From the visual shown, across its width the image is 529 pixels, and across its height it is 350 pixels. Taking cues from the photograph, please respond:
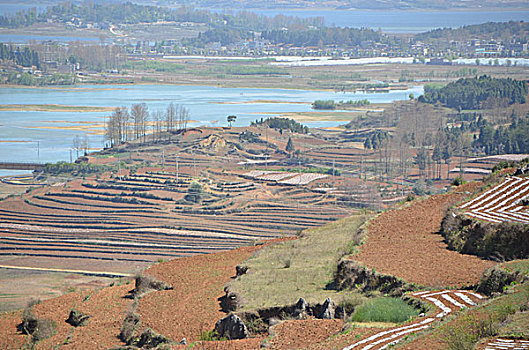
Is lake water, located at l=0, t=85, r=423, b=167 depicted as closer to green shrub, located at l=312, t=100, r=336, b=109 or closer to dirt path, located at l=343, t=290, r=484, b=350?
green shrub, located at l=312, t=100, r=336, b=109

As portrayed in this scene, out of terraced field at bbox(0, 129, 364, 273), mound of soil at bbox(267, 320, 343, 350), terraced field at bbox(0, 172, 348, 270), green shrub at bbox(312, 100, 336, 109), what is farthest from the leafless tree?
mound of soil at bbox(267, 320, 343, 350)

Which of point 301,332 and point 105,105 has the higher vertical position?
point 301,332

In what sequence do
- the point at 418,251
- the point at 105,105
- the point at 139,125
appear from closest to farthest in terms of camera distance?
the point at 418,251, the point at 139,125, the point at 105,105

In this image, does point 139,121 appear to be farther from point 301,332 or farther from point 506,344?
point 506,344

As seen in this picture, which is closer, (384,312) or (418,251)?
(384,312)

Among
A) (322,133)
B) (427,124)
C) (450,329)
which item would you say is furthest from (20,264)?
(427,124)

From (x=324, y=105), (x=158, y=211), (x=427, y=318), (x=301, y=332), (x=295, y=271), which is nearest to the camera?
(x=427, y=318)

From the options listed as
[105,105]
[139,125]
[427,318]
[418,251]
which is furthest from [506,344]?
[105,105]
